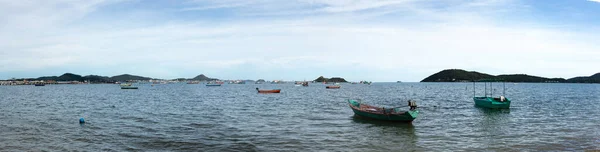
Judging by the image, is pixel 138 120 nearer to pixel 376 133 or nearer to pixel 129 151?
pixel 129 151

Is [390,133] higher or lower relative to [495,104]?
lower

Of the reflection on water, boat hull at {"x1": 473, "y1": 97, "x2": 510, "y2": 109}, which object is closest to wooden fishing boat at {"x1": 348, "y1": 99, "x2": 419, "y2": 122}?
the reflection on water

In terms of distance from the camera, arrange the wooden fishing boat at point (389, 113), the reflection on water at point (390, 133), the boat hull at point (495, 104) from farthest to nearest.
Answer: the boat hull at point (495, 104) → the wooden fishing boat at point (389, 113) → the reflection on water at point (390, 133)

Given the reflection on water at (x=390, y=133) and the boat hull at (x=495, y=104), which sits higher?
the boat hull at (x=495, y=104)

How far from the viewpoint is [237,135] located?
1033 inches

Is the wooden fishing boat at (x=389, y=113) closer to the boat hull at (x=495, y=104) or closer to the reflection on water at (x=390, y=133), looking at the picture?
the reflection on water at (x=390, y=133)

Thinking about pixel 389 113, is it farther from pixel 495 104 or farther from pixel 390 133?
pixel 495 104

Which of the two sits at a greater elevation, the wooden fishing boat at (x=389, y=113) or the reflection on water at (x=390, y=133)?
the wooden fishing boat at (x=389, y=113)

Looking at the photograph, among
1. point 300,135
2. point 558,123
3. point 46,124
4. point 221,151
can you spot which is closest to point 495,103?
point 558,123

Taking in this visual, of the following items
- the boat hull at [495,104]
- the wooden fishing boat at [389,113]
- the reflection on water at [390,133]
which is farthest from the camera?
the boat hull at [495,104]

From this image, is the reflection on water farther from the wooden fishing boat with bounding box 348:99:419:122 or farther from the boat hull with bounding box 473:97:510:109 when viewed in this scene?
the boat hull with bounding box 473:97:510:109

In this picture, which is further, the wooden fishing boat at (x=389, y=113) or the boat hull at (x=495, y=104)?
the boat hull at (x=495, y=104)

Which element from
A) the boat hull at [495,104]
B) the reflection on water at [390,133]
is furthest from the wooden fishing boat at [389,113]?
the boat hull at [495,104]

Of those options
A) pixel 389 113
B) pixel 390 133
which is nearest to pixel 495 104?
pixel 389 113
